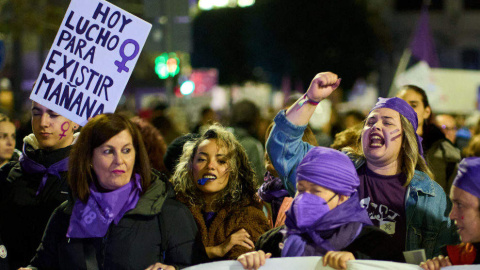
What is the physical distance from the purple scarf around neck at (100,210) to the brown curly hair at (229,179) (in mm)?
785

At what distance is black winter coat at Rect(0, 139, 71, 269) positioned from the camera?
4590 mm

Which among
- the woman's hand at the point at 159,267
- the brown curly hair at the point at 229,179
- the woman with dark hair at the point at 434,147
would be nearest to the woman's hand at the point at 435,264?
the woman's hand at the point at 159,267

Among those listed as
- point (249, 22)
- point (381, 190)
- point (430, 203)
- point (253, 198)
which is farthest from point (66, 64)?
point (249, 22)

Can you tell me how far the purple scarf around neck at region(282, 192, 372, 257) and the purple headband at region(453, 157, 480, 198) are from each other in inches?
20.2

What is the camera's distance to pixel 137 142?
391cm

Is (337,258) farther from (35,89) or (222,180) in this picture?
(35,89)

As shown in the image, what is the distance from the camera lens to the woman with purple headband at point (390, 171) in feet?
13.3

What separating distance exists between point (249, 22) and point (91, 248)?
122 ft

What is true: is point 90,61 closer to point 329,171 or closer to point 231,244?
point 231,244

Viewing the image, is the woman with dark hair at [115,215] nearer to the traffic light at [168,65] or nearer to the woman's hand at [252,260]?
the woman's hand at [252,260]

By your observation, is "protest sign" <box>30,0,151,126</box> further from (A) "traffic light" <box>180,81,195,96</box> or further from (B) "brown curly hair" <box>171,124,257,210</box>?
(A) "traffic light" <box>180,81,195,96</box>

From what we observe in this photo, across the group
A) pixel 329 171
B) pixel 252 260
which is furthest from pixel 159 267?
pixel 329 171

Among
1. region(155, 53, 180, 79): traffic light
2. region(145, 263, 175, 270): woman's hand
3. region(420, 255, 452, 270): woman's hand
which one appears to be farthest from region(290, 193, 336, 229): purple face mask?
region(155, 53, 180, 79): traffic light

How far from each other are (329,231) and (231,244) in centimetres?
101
